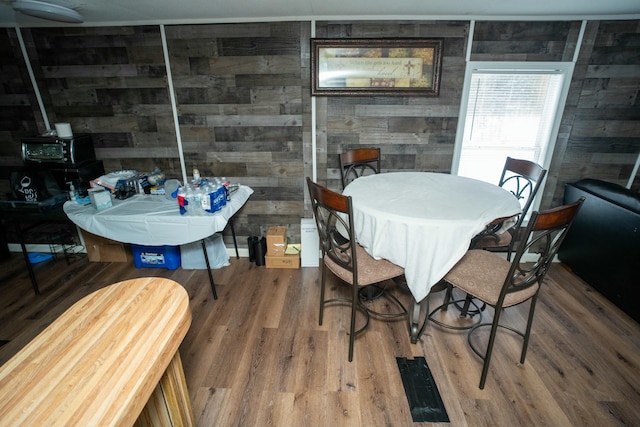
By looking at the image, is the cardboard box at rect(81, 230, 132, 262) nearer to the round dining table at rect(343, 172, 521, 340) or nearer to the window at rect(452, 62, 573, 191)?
the round dining table at rect(343, 172, 521, 340)

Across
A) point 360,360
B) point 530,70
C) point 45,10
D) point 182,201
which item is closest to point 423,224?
point 360,360

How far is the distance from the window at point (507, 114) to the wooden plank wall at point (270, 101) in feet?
0.28

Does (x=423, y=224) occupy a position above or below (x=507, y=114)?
below

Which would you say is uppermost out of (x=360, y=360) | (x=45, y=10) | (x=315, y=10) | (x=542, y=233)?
(x=315, y=10)

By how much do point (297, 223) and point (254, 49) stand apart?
5.26 ft

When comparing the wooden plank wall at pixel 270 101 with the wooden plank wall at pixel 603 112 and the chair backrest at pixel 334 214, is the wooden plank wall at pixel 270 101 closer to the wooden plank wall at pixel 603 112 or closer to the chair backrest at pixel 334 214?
the wooden plank wall at pixel 603 112

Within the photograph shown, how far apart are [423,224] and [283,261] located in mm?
1659

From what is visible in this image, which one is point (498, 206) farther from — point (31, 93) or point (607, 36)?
point (31, 93)

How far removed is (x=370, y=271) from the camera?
1.92m

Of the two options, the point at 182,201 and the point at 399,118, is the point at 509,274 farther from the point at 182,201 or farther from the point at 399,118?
the point at 182,201

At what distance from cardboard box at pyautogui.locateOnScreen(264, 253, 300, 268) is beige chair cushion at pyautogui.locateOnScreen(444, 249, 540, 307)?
4.95 feet

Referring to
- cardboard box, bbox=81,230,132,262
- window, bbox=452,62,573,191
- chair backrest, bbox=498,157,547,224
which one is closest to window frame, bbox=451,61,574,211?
window, bbox=452,62,573,191

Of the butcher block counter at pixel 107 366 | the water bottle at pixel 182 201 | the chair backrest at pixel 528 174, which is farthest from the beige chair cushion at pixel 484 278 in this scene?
the water bottle at pixel 182 201

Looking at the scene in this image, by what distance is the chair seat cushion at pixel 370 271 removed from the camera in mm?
1883
